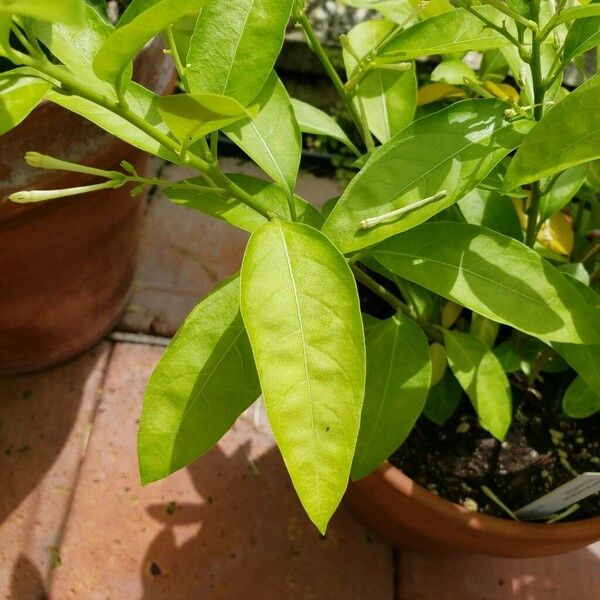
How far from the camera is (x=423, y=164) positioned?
0.59 metres

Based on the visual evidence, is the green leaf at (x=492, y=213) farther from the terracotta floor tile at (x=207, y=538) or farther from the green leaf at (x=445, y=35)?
the terracotta floor tile at (x=207, y=538)

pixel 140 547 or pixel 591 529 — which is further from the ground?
pixel 591 529

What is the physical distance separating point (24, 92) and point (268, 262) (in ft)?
0.67

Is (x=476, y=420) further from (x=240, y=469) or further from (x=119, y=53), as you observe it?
(x=119, y=53)

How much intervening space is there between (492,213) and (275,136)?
25 cm

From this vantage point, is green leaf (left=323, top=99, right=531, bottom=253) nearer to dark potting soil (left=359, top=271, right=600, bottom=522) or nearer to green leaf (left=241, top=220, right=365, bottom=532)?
green leaf (left=241, top=220, right=365, bottom=532)

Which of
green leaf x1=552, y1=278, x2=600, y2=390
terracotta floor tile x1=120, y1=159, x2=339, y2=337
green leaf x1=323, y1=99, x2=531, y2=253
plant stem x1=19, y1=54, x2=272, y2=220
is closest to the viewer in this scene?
plant stem x1=19, y1=54, x2=272, y2=220

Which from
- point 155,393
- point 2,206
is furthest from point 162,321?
point 155,393

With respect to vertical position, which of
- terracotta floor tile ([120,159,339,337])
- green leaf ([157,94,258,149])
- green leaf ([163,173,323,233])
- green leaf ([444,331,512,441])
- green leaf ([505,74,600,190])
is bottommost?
terracotta floor tile ([120,159,339,337])

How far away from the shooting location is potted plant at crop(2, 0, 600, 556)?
1.69 ft

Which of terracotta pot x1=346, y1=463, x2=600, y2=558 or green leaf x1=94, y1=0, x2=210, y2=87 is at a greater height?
green leaf x1=94, y1=0, x2=210, y2=87

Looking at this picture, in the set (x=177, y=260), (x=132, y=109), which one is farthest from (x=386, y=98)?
(x=177, y=260)

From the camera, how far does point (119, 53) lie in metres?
0.45

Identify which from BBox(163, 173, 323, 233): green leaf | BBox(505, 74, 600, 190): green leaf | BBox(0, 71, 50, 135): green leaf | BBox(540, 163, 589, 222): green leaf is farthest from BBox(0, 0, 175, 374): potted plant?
BBox(540, 163, 589, 222): green leaf
